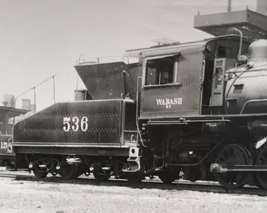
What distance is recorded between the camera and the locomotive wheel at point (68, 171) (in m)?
13.4

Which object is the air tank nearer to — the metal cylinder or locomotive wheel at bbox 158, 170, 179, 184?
locomotive wheel at bbox 158, 170, 179, 184

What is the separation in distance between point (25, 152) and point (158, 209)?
791 centimetres

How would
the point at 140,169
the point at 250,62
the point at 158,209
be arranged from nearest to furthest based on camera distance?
the point at 158,209 → the point at 250,62 → the point at 140,169

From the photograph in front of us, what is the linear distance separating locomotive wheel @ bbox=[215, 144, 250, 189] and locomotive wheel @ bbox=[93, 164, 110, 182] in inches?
135

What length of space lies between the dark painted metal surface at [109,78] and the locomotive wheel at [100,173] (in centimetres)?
200

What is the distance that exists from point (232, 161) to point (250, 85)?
1.79m

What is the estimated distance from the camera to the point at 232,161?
33.9 ft

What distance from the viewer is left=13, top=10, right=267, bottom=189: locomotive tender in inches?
402

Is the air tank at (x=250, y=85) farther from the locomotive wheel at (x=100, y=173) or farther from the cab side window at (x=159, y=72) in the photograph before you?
the locomotive wheel at (x=100, y=173)

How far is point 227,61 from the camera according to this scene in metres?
11.0

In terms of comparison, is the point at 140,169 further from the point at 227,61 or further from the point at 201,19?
the point at 201,19

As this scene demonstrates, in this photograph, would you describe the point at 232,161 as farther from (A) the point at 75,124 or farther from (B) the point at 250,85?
(A) the point at 75,124

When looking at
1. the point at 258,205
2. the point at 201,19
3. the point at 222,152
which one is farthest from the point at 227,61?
the point at 201,19

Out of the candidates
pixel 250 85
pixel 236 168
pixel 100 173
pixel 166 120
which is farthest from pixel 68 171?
pixel 250 85
